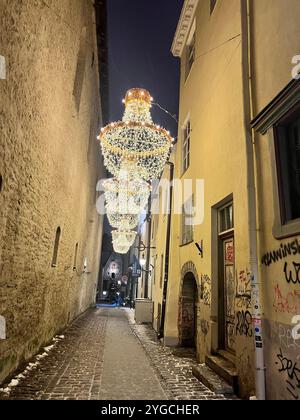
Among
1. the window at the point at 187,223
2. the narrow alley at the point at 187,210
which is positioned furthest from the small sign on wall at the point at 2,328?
the window at the point at 187,223

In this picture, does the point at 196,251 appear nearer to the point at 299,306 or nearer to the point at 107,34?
the point at 299,306

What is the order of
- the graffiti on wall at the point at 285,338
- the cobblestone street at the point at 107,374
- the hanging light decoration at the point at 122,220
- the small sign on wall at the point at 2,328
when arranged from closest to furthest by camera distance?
1. the graffiti on wall at the point at 285,338
2. the cobblestone street at the point at 107,374
3. the small sign on wall at the point at 2,328
4. the hanging light decoration at the point at 122,220

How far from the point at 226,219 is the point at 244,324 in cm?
237

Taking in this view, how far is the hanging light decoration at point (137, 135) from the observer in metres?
7.32

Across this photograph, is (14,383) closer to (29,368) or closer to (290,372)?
(29,368)

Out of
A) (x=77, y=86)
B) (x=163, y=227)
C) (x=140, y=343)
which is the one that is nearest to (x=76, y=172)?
(x=77, y=86)

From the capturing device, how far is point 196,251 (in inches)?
297

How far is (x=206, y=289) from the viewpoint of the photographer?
6504mm

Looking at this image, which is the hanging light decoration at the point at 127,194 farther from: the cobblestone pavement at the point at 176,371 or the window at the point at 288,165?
the window at the point at 288,165

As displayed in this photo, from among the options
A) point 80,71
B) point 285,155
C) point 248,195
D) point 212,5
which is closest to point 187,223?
point 248,195

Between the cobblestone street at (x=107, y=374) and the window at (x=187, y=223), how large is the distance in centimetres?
319

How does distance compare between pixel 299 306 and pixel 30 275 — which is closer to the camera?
pixel 299 306

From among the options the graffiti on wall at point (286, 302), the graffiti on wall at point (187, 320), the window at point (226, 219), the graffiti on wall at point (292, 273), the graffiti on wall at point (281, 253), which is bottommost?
the graffiti on wall at point (187, 320)

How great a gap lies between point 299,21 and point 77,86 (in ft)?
26.1
